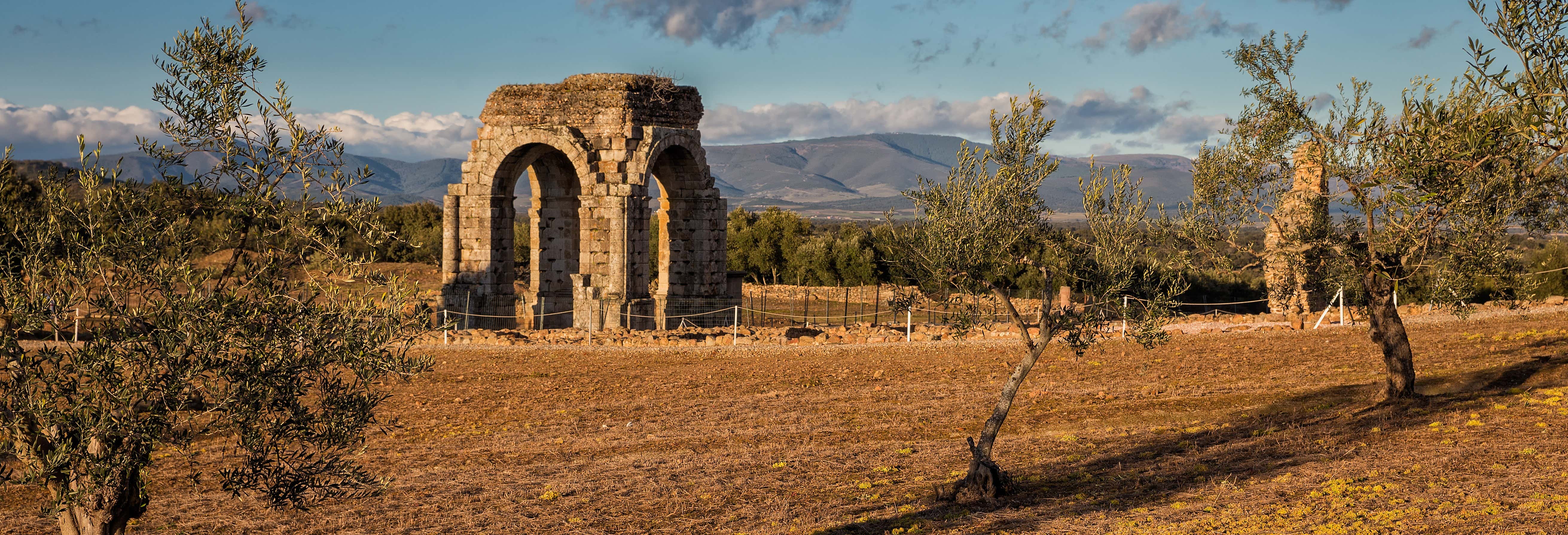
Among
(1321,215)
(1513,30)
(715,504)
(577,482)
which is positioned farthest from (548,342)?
(1513,30)

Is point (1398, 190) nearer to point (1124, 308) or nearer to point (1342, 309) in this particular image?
point (1124, 308)

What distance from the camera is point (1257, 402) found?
16.8 meters

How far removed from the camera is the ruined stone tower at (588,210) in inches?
1136

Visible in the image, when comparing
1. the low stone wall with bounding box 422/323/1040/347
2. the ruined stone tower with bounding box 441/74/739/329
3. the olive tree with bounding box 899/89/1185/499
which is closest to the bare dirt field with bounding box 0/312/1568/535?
the olive tree with bounding box 899/89/1185/499

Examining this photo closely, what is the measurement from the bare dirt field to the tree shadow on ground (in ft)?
0.16

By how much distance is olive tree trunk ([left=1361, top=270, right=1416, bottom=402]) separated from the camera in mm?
13984

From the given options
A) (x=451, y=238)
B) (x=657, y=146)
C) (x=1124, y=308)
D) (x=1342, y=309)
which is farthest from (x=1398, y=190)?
(x=451, y=238)

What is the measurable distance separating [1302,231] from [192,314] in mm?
13283

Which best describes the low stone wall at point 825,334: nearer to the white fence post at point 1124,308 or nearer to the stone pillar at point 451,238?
the stone pillar at point 451,238

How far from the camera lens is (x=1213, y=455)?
44.3ft

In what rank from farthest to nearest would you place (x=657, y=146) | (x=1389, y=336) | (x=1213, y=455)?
(x=657, y=146) < (x=1389, y=336) < (x=1213, y=455)

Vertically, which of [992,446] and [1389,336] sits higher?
[1389,336]

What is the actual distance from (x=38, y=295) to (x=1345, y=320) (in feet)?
89.0

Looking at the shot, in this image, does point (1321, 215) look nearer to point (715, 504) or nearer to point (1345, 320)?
point (715, 504)
